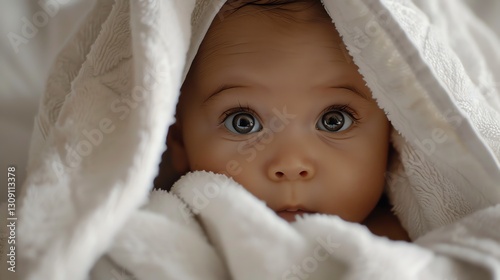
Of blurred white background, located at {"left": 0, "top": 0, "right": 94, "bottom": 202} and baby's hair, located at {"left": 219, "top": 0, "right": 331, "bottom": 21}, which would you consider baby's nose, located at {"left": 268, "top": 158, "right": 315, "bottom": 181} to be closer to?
baby's hair, located at {"left": 219, "top": 0, "right": 331, "bottom": 21}

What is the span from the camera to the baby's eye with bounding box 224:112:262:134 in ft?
3.11

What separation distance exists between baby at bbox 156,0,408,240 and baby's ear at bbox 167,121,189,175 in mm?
58

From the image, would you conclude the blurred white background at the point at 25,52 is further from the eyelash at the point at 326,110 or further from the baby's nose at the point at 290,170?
the baby's nose at the point at 290,170

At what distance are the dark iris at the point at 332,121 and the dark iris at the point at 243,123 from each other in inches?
4.4

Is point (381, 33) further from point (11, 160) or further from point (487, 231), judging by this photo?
point (11, 160)

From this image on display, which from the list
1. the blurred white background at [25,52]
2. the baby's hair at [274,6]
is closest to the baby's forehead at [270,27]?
the baby's hair at [274,6]

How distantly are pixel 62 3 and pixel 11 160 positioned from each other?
12.7 inches

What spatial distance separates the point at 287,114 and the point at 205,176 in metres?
0.16

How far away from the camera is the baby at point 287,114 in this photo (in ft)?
2.97

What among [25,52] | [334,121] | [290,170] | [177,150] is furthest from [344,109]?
[25,52]

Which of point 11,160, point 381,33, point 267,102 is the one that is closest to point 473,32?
point 381,33

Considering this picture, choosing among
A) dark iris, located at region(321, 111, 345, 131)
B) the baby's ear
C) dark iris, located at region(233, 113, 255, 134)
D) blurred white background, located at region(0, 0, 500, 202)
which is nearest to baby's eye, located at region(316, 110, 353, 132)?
dark iris, located at region(321, 111, 345, 131)

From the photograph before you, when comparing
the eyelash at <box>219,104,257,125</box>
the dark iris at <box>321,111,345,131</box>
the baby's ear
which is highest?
the eyelash at <box>219,104,257,125</box>

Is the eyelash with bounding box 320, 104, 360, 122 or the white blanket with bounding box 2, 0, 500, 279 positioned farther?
the eyelash with bounding box 320, 104, 360, 122
